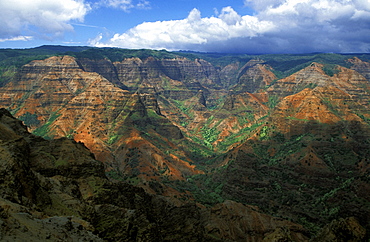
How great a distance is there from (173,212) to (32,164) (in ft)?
113

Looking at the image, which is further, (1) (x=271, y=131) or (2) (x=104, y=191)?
(1) (x=271, y=131)

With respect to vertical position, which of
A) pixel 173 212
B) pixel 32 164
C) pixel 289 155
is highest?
pixel 32 164

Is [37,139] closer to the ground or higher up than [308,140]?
higher up

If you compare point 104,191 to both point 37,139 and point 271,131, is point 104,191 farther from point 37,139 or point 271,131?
point 271,131

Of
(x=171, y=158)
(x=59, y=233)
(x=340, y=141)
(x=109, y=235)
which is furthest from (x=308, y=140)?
(x=59, y=233)

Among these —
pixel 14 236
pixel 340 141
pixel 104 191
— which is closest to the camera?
pixel 14 236

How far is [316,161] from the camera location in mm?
148625

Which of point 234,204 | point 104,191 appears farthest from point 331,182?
point 104,191

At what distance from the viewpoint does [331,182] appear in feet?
450

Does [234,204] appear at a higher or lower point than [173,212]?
lower

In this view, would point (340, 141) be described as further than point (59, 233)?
Yes

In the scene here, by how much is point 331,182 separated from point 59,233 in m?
130

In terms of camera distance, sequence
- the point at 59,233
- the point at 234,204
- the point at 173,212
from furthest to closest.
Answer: the point at 234,204, the point at 173,212, the point at 59,233

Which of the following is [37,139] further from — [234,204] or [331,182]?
[331,182]
